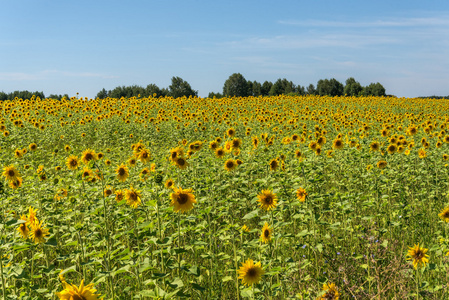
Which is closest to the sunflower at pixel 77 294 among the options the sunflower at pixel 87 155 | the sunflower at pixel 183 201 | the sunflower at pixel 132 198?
the sunflower at pixel 183 201

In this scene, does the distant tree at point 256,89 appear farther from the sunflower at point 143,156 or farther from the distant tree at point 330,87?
the sunflower at point 143,156

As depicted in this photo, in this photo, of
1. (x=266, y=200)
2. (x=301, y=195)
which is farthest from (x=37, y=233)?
(x=301, y=195)

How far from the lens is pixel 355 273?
4.13 metres

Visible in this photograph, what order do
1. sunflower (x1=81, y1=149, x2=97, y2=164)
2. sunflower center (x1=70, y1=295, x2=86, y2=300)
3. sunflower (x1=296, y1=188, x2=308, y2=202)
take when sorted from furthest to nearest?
sunflower (x1=296, y1=188, x2=308, y2=202), sunflower (x1=81, y1=149, x2=97, y2=164), sunflower center (x1=70, y1=295, x2=86, y2=300)

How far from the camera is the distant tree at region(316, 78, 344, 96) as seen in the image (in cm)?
6925

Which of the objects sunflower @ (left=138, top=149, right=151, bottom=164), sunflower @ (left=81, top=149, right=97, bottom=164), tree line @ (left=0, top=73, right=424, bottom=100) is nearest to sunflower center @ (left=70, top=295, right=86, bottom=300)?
sunflower @ (left=81, top=149, right=97, bottom=164)

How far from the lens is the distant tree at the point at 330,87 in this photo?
69.2 meters

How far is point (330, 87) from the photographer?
2726 inches

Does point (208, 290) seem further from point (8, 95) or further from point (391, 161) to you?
point (8, 95)

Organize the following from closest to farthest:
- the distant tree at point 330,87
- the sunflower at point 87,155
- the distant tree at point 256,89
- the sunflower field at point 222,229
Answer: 1. the sunflower field at point 222,229
2. the sunflower at point 87,155
3. the distant tree at point 330,87
4. the distant tree at point 256,89

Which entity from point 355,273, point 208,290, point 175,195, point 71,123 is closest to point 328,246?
point 355,273

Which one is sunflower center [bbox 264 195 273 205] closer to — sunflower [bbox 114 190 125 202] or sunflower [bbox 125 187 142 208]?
sunflower [bbox 125 187 142 208]

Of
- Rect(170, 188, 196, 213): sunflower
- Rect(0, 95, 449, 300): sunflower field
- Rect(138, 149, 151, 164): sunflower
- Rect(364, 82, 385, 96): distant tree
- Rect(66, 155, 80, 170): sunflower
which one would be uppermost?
Rect(364, 82, 385, 96): distant tree

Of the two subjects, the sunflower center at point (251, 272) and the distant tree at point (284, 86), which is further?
the distant tree at point (284, 86)
